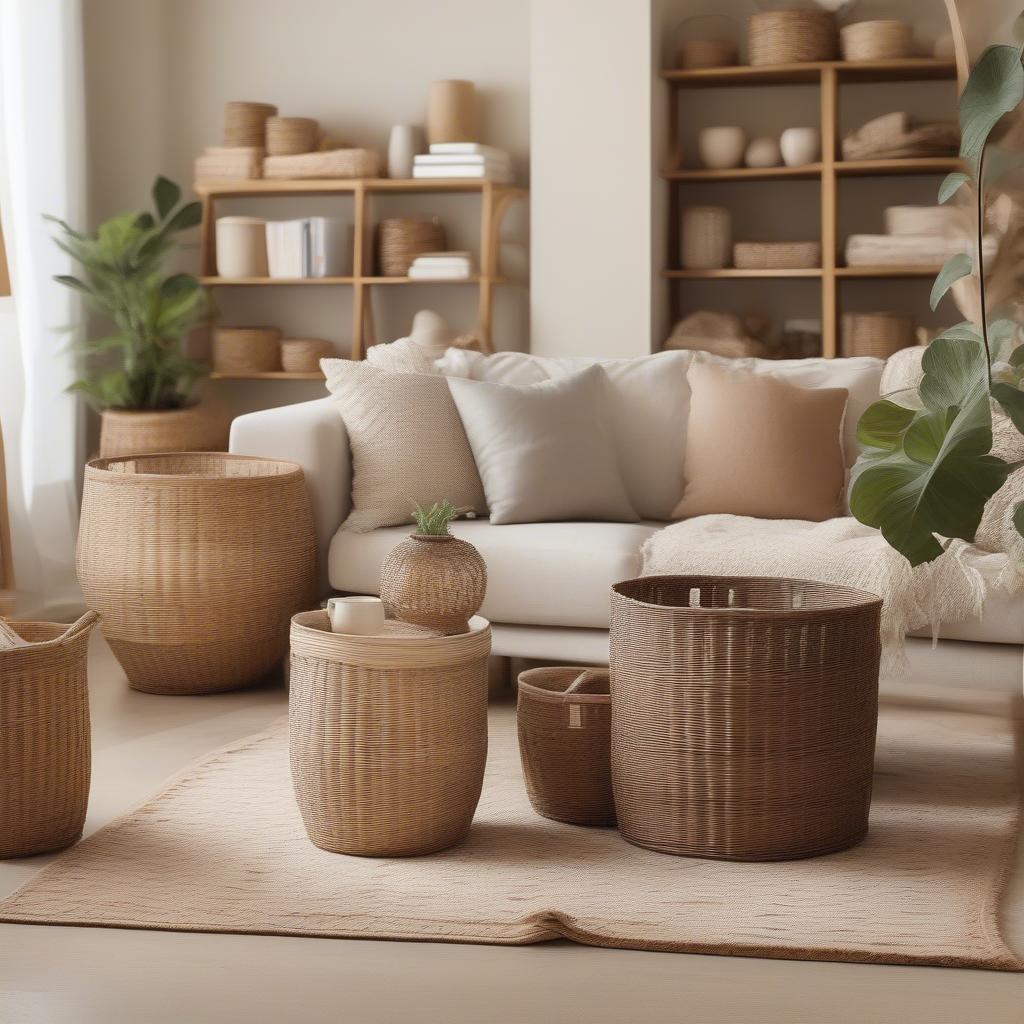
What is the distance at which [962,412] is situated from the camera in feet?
5.32

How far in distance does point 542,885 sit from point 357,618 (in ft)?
1.70

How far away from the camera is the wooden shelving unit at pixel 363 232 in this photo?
208 inches

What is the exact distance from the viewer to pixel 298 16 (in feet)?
18.7

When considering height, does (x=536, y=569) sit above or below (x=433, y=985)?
above

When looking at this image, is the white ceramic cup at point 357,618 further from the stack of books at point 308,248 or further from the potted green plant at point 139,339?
the stack of books at point 308,248

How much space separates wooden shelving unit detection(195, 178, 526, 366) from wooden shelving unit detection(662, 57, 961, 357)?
63 centimetres

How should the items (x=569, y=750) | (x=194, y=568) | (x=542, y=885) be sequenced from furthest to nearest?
(x=194, y=568) → (x=569, y=750) → (x=542, y=885)

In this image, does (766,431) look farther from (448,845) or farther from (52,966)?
(52,966)

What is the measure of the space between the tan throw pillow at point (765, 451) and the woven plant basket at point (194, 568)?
99 centimetres

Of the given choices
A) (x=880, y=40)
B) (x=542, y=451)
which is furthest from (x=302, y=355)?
(x=880, y=40)

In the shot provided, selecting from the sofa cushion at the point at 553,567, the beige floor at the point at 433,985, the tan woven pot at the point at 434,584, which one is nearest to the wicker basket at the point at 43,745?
the beige floor at the point at 433,985

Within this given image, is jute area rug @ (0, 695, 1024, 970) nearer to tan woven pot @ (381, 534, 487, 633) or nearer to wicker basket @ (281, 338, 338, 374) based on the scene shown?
tan woven pot @ (381, 534, 487, 633)

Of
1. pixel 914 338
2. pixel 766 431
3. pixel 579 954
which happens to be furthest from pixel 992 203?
pixel 914 338

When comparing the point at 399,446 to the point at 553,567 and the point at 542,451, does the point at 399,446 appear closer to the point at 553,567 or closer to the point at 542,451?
the point at 542,451
